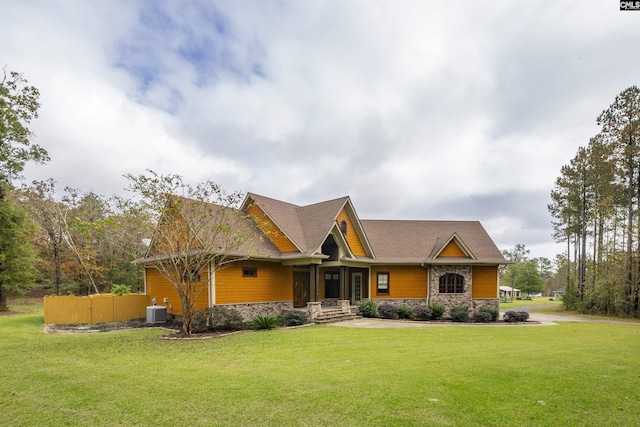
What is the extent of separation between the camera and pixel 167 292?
55.9 feet

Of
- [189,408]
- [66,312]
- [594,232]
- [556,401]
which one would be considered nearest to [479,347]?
[556,401]

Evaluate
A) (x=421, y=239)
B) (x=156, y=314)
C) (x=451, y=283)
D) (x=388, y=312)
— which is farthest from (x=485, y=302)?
(x=156, y=314)

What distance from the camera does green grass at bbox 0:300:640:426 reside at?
4.56m

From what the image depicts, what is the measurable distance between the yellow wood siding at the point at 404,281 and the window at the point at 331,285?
2153 mm

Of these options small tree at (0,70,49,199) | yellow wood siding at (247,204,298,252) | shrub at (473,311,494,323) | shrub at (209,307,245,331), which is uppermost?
small tree at (0,70,49,199)

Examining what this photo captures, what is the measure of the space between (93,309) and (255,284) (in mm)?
7598

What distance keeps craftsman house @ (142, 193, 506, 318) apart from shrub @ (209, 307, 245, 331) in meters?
1.42

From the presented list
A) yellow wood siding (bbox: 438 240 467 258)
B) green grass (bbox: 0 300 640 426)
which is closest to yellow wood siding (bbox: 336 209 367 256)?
yellow wood siding (bbox: 438 240 467 258)

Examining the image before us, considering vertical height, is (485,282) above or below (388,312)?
above

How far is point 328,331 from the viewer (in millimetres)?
12625

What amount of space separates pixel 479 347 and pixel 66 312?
1687 centimetres

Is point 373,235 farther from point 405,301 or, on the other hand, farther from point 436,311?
point 436,311

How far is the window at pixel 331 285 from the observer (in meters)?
20.6

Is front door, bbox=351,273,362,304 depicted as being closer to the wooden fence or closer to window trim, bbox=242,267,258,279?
window trim, bbox=242,267,258,279
